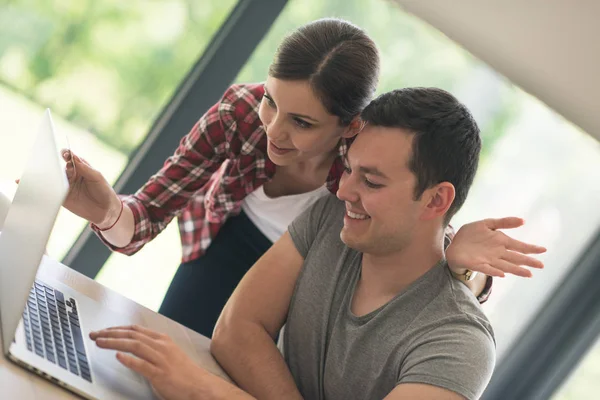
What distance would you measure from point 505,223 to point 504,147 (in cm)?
138

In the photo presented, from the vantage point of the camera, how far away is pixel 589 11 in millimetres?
2510

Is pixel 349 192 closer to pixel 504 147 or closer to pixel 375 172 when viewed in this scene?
pixel 375 172

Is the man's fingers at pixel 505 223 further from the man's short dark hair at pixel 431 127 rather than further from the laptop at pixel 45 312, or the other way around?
the laptop at pixel 45 312

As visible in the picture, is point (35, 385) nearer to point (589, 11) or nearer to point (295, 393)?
point (295, 393)

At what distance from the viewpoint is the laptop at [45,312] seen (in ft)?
3.64

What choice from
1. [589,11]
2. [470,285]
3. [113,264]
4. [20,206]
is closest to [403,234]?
[470,285]

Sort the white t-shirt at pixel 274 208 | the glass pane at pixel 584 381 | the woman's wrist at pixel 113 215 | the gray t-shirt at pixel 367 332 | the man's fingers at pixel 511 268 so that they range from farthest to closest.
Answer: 1. the glass pane at pixel 584 381
2. the white t-shirt at pixel 274 208
3. the woman's wrist at pixel 113 215
4. the man's fingers at pixel 511 268
5. the gray t-shirt at pixel 367 332

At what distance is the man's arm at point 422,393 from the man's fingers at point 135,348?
15.4 inches

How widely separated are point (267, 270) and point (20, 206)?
0.55 m

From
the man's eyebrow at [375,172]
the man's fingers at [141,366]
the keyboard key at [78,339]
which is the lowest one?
the keyboard key at [78,339]

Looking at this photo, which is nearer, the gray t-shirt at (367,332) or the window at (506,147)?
the gray t-shirt at (367,332)

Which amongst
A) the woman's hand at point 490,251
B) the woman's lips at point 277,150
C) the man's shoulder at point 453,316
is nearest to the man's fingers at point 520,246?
the woman's hand at point 490,251

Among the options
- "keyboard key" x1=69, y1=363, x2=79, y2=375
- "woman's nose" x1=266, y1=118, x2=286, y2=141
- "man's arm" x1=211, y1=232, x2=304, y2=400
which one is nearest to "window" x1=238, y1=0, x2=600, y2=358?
"woman's nose" x1=266, y1=118, x2=286, y2=141

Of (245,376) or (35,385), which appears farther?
(245,376)
